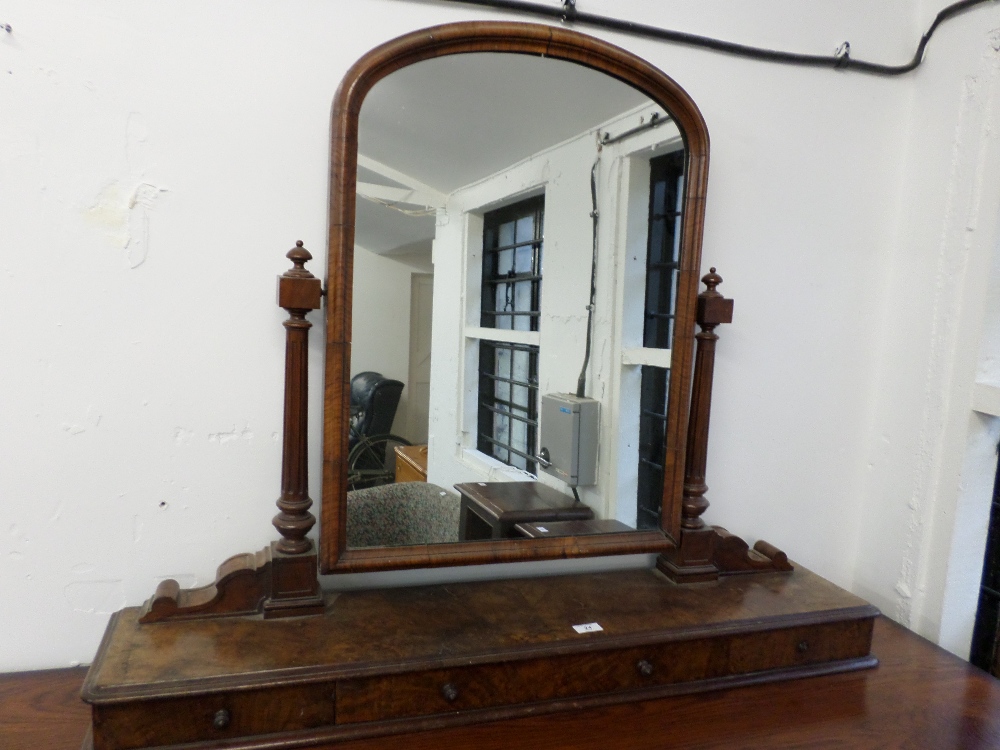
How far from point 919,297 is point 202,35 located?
1395 mm

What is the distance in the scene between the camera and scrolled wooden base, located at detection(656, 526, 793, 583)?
50.2 inches

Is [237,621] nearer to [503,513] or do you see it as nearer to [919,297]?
[503,513]

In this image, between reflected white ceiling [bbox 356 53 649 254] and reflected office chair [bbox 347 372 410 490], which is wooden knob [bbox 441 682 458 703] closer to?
reflected office chair [bbox 347 372 410 490]

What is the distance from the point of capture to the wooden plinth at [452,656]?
0.89 m

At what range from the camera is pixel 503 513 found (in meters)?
1.20

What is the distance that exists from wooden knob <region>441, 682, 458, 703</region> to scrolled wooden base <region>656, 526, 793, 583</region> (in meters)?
0.49

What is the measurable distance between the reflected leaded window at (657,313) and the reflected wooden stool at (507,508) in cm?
13

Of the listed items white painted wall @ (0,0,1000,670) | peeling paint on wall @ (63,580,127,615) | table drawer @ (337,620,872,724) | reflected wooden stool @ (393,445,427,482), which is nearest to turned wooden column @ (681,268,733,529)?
white painted wall @ (0,0,1000,670)

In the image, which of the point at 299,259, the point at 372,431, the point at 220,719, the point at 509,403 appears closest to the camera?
the point at 220,719

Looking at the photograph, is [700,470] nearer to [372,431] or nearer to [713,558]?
[713,558]

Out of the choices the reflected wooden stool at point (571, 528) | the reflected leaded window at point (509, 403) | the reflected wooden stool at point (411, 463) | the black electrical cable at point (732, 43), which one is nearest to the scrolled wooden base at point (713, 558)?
the reflected wooden stool at point (571, 528)

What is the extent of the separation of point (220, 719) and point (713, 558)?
34.7 inches

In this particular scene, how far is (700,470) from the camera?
4.22 ft

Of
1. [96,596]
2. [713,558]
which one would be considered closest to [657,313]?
[713,558]
